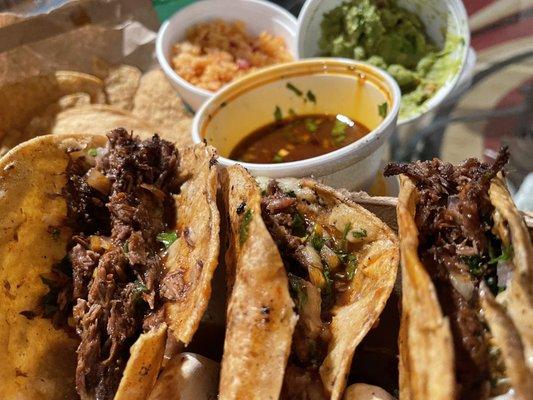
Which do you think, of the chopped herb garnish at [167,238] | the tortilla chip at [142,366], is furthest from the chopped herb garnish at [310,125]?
the tortilla chip at [142,366]

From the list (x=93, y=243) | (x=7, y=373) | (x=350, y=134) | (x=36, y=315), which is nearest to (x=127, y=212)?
(x=93, y=243)

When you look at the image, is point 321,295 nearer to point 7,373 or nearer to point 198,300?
point 198,300

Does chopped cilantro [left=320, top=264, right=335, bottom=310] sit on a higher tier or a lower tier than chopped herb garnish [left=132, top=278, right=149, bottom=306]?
higher

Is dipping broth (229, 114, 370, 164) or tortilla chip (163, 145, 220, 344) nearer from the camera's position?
tortilla chip (163, 145, 220, 344)

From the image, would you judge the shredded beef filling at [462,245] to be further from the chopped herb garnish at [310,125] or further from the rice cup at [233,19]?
the rice cup at [233,19]

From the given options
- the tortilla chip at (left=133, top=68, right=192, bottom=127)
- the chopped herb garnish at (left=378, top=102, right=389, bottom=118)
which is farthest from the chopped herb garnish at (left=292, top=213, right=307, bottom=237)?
the tortilla chip at (left=133, top=68, right=192, bottom=127)

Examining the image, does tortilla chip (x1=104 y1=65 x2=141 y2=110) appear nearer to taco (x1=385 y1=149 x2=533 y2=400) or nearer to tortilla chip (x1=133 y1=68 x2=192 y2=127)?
tortilla chip (x1=133 y1=68 x2=192 y2=127)
